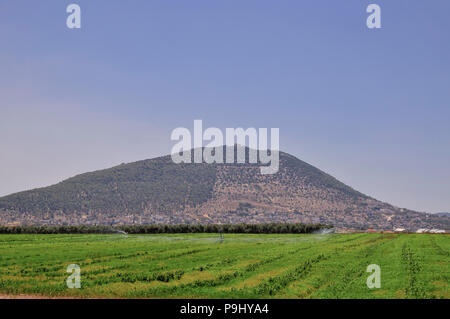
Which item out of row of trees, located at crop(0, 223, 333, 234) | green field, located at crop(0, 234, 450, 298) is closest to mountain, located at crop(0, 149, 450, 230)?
row of trees, located at crop(0, 223, 333, 234)

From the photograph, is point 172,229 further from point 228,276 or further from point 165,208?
point 165,208

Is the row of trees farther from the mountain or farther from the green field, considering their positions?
the mountain

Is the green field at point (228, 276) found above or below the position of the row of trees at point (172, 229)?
above

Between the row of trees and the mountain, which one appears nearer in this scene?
the row of trees

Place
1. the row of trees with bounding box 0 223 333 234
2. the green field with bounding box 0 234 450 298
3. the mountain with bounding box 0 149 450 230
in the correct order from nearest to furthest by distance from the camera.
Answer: the green field with bounding box 0 234 450 298 → the row of trees with bounding box 0 223 333 234 → the mountain with bounding box 0 149 450 230

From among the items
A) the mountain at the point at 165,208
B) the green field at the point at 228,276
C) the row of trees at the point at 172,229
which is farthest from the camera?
the mountain at the point at 165,208

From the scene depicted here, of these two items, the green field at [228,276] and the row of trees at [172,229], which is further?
the row of trees at [172,229]

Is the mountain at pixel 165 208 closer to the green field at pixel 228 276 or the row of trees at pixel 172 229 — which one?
the row of trees at pixel 172 229

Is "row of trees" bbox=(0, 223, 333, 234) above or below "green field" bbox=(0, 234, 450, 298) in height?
below

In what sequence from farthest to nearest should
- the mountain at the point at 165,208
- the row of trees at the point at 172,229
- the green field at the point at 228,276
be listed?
the mountain at the point at 165,208
the row of trees at the point at 172,229
the green field at the point at 228,276

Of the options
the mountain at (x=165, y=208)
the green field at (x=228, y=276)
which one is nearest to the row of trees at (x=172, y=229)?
the green field at (x=228, y=276)

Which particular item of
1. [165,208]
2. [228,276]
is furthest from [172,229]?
[165,208]

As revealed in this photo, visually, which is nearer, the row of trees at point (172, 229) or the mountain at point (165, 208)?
the row of trees at point (172, 229)
